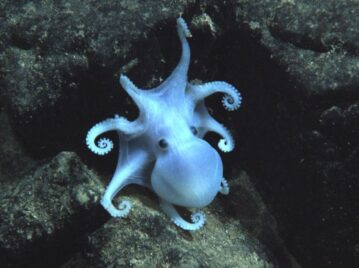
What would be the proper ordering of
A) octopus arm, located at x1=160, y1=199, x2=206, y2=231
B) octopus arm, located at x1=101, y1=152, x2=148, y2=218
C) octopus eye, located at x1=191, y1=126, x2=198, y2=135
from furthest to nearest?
octopus eye, located at x1=191, y1=126, x2=198, y2=135, octopus arm, located at x1=160, y1=199, x2=206, y2=231, octopus arm, located at x1=101, y1=152, x2=148, y2=218

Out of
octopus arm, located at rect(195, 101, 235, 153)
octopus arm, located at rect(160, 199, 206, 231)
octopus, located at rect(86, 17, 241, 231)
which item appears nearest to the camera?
octopus, located at rect(86, 17, 241, 231)

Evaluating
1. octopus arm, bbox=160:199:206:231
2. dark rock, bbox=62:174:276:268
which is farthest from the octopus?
dark rock, bbox=62:174:276:268

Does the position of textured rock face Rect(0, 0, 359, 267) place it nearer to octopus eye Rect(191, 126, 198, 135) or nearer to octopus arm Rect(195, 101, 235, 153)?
octopus arm Rect(195, 101, 235, 153)

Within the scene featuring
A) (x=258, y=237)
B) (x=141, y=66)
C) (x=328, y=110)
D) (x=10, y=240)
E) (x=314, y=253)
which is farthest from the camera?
(x=258, y=237)

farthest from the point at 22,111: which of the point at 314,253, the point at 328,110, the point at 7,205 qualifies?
the point at 314,253

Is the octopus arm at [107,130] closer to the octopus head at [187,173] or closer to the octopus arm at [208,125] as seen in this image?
the octopus head at [187,173]

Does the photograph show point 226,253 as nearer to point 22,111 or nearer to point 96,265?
point 96,265

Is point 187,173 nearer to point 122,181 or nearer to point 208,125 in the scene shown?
point 122,181
